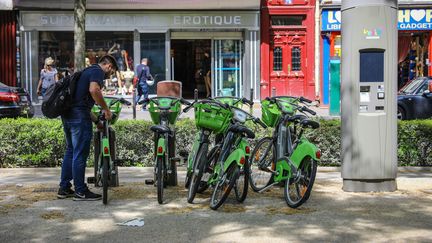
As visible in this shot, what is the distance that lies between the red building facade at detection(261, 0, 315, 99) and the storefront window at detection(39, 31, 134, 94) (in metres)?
4.92

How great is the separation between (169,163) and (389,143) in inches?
107

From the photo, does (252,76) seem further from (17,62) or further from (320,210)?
(320,210)

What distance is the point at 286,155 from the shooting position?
7477 millimetres

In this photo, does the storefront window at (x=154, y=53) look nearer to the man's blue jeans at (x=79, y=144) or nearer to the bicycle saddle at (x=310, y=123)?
the man's blue jeans at (x=79, y=144)

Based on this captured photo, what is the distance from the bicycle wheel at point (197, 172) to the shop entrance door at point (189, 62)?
1616cm

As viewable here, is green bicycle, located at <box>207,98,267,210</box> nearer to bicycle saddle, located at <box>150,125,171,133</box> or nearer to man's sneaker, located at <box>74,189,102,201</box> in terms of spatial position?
bicycle saddle, located at <box>150,125,171,133</box>

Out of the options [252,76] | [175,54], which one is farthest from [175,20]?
[252,76]

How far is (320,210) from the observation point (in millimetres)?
6812

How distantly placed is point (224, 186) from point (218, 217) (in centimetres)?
42

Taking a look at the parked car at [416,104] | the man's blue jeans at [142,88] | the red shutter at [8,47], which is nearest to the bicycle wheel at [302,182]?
the parked car at [416,104]

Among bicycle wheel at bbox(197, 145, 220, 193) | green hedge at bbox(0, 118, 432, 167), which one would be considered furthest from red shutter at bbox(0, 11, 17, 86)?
bicycle wheel at bbox(197, 145, 220, 193)

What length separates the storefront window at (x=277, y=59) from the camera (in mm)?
23109

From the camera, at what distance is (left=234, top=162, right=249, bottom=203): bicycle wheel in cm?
686

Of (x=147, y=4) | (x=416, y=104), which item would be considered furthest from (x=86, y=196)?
(x=147, y=4)
